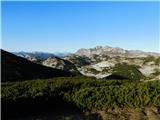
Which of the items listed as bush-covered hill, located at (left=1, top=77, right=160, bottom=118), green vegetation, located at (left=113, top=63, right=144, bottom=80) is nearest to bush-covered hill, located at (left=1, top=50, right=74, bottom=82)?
bush-covered hill, located at (left=1, top=77, right=160, bottom=118)

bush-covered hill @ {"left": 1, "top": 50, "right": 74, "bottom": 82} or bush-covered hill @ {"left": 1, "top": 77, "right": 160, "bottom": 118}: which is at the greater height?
bush-covered hill @ {"left": 1, "top": 50, "right": 74, "bottom": 82}

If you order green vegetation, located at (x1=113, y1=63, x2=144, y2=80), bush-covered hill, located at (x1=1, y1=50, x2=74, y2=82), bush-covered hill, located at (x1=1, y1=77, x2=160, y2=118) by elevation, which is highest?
green vegetation, located at (x1=113, y1=63, x2=144, y2=80)

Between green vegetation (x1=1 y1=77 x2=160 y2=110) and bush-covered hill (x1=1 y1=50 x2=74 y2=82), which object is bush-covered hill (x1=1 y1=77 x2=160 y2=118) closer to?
green vegetation (x1=1 y1=77 x2=160 y2=110)

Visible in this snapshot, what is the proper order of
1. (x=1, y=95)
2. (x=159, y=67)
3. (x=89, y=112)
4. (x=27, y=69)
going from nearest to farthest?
(x=1, y=95), (x=89, y=112), (x=27, y=69), (x=159, y=67)

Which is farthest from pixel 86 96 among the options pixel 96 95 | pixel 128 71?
pixel 128 71

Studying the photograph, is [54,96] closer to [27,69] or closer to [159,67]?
[27,69]

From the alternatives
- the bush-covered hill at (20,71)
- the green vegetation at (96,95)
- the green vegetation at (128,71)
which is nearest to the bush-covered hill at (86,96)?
the green vegetation at (96,95)

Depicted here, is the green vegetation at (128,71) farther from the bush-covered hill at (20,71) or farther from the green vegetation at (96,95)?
the green vegetation at (96,95)

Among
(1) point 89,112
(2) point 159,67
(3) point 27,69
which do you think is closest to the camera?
(1) point 89,112

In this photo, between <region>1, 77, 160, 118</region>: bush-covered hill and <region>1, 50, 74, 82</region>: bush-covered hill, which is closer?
<region>1, 77, 160, 118</region>: bush-covered hill

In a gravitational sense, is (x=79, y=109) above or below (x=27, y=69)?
below

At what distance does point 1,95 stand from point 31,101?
6.13 ft

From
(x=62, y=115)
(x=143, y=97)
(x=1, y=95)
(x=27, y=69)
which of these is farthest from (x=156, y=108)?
(x=27, y=69)

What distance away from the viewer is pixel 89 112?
19.4 metres
